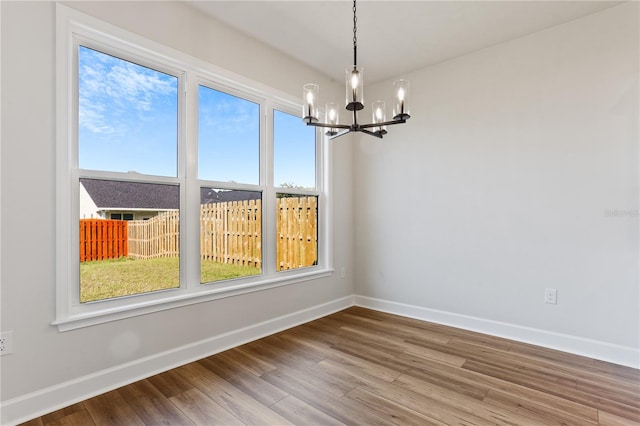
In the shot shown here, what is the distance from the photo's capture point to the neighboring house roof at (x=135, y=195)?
2.13m

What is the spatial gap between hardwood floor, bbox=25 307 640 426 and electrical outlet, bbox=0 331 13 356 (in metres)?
0.43

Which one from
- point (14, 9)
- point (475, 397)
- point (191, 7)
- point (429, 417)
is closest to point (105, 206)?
point (14, 9)

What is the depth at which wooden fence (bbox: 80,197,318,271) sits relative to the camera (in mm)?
2383

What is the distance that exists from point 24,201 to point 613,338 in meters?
4.28

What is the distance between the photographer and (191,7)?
2.51 metres

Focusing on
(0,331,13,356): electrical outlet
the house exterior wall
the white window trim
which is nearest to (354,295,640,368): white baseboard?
the white window trim

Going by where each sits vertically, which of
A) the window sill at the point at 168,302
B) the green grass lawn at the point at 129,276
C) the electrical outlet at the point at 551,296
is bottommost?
the electrical outlet at the point at 551,296

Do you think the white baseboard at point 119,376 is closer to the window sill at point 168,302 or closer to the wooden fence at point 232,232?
the window sill at point 168,302

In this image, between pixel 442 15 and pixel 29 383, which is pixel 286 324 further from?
pixel 442 15

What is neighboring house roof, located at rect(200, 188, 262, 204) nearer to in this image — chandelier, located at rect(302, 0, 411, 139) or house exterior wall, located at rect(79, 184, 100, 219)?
house exterior wall, located at rect(79, 184, 100, 219)

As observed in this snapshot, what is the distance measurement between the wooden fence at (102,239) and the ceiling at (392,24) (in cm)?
185

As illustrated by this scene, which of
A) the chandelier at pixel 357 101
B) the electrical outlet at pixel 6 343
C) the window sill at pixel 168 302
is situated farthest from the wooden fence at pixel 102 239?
the chandelier at pixel 357 101

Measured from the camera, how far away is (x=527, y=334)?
9.46 ft

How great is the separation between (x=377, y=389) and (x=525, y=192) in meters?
2.23
